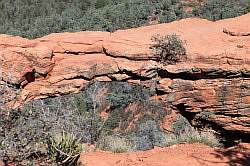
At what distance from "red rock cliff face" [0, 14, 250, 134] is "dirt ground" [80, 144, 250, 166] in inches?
120

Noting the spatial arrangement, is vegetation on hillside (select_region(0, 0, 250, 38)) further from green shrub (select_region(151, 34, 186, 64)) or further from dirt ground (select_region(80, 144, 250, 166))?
dirt ground (select_region(80, 144, 250, 166))

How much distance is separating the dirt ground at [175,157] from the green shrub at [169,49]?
4115 millimetres

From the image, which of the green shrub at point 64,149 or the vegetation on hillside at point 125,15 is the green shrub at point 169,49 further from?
the vegetation on hillside at point 125,15

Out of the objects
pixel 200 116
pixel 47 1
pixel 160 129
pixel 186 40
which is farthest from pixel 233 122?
pixel 47 1

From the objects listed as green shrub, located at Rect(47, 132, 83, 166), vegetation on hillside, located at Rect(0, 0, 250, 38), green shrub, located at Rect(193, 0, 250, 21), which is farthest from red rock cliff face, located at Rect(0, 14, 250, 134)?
vegetation on hillside, located at Rect(0, 0, 250, 38)

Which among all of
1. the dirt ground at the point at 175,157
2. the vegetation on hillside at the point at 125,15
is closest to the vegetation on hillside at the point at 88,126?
the dirt ground at the point at 175,157

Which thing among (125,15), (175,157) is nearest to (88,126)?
(175,157)

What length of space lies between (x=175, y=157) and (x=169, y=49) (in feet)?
15.5

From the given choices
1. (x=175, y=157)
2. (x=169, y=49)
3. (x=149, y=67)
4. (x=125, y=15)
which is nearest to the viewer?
(x=175, y=157)

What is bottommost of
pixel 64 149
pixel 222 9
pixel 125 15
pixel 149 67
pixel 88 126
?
pixel 88 126

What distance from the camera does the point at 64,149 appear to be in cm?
654

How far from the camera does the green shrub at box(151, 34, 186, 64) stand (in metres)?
11.5

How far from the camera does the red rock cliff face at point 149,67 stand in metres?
10.8

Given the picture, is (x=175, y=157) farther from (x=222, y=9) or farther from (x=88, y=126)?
(x=222, y=9)
